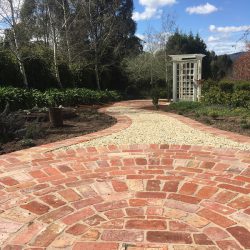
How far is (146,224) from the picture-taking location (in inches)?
96.7

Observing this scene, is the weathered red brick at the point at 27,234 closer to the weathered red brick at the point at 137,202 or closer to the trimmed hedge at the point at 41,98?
the weathered red brick at the point at 137,202

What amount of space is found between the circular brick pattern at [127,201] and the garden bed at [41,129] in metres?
1.04

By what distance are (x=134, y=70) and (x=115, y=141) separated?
16503 mm

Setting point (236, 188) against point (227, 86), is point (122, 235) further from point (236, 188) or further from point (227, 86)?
point (227, 86)

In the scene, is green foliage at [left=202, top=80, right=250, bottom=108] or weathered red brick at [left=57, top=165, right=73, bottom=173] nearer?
weathered red brick at [left=57, top=165, right=73, bottom=173]

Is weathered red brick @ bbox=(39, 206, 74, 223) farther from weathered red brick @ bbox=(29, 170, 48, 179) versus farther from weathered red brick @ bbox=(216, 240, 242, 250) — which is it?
weathered red brick @ bbox=(216, 240, 242, 250)

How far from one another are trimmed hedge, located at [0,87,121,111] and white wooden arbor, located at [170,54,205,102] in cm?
376

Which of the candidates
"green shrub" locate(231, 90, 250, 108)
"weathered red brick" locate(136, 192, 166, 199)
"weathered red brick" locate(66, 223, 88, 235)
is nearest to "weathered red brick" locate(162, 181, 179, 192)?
"weathered red brick" locate(136, 192, 166, 199)

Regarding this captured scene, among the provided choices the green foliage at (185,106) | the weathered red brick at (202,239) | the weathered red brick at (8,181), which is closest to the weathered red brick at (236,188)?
the weathered red brick at (202,239)

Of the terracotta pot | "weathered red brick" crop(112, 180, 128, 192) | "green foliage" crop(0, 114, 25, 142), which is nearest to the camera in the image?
"weathered red brick" crop(112, 180, 128, 192)

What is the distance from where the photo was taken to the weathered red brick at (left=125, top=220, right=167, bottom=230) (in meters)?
2.41

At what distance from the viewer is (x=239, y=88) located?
36.0 feet

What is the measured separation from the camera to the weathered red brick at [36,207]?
270 cm

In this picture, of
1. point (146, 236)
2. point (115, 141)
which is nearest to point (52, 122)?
point (115, 141)
